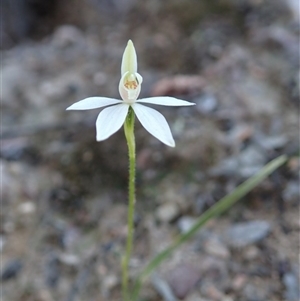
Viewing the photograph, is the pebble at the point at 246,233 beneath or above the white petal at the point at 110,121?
beneath

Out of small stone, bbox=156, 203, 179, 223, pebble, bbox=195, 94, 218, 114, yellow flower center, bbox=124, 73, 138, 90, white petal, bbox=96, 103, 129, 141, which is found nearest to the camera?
white petal, bbox=96, 103, 129, 141

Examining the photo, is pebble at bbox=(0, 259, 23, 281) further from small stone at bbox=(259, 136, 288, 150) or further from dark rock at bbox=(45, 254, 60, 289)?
small stone at bbox=(259, 136, 288, 150)

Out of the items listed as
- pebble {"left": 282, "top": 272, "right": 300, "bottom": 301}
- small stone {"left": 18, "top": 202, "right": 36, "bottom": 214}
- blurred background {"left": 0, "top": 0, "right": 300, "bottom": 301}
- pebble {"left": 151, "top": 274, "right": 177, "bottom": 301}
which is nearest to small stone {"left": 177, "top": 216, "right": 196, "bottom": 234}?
blurred background {"left": 0, "top": 0, "right": 300, "bottom": 301}

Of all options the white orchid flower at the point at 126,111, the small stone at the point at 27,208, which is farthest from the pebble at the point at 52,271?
the white orchid flower at the point at 126,111

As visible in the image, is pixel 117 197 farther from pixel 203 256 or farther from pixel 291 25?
pixel 291 25

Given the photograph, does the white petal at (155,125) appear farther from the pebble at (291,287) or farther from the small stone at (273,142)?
the small stone at (273,142)

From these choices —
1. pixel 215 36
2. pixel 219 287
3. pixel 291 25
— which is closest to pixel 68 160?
pixel 219 287

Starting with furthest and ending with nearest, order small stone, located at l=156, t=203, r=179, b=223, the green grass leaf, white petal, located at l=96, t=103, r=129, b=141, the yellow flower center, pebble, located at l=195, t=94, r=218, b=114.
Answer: pebble, located at l=195, t=94, r=218, b=114
small stone, located at l=156, t=203, r=179, b=223
the green grass leaf
the yellow flower center
white petal, located at l=96, t=103, r=129, b=141
